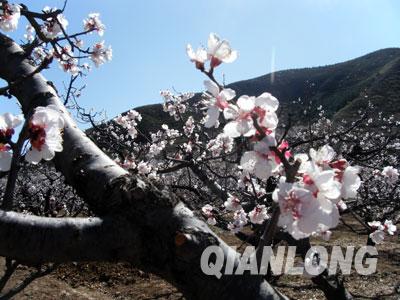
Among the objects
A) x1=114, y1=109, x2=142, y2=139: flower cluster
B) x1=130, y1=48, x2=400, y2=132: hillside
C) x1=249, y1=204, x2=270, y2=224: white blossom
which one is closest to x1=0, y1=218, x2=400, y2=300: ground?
x1=249, y1=204, x2=270, y2=224: white blossom

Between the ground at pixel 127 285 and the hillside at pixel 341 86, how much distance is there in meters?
52.0

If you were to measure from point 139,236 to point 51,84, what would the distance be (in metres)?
1.55

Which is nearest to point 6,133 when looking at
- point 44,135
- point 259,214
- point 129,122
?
point 44,135

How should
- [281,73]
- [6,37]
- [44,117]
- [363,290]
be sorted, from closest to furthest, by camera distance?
[44,117] < [6,37] < [363,290] < [281,73]

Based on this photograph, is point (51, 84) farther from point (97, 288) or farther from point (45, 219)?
point (97, 288)

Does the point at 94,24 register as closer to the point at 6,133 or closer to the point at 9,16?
the point at 9,16

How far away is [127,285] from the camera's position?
6.92 m

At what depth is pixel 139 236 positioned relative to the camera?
1.39m

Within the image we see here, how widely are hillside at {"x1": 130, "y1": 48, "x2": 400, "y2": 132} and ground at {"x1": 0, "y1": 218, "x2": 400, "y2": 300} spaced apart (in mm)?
52035

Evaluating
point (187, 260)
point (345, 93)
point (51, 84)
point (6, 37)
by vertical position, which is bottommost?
point (187, 260)

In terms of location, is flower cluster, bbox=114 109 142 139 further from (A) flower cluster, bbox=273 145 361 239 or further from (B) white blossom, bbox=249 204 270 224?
(A) flower cluster, bbox=273 145 361 239

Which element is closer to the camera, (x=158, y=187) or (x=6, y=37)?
(x=158, y=187)

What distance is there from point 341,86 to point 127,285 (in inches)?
3538

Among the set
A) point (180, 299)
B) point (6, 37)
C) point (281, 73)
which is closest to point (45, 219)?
point (6, 37)
